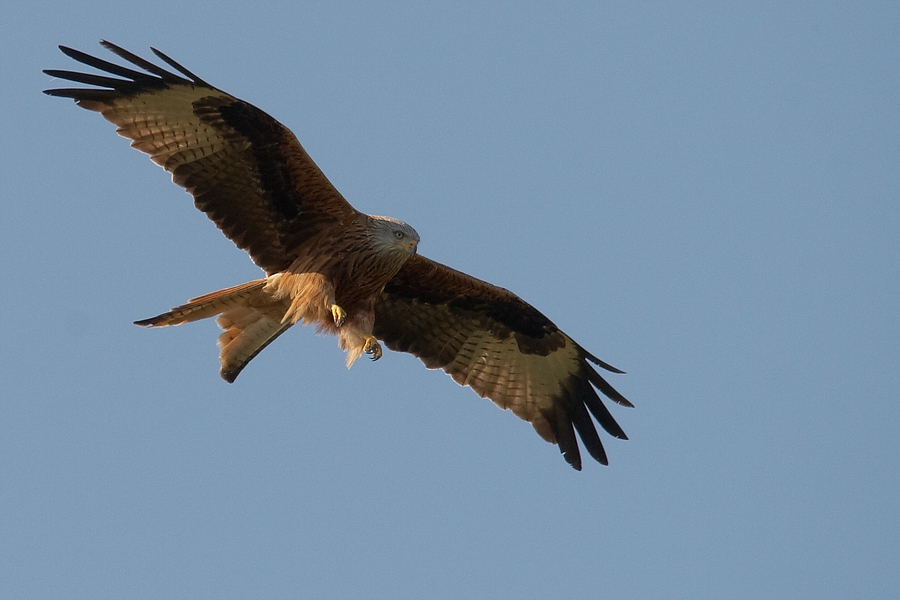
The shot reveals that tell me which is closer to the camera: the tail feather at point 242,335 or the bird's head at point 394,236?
the bird's head at point 394,236

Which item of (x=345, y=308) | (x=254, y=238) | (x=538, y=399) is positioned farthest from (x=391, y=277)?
(x=538, y=399)

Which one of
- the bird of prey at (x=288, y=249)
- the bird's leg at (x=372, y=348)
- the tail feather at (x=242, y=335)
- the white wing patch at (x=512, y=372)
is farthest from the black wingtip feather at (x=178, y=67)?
the white wing patch at (x=512, y=372)

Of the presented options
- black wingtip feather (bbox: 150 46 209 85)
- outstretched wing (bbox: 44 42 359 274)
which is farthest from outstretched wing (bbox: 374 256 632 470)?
black wingtip feather (bbox: 150 46 209 85)

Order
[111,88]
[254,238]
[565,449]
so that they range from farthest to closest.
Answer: [565,449] < [254,238] < [111,88]

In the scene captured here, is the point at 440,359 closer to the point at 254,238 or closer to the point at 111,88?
the point at 254,238

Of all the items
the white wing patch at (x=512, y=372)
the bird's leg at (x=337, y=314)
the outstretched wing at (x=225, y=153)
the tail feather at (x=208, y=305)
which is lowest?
the tail feather at (x=208, y=305)

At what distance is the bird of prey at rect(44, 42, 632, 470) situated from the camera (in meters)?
11.2

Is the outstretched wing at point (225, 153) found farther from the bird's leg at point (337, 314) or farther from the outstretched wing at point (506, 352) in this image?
the outstretched wing at point (506, 352)

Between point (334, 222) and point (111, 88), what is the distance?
2.16 meters

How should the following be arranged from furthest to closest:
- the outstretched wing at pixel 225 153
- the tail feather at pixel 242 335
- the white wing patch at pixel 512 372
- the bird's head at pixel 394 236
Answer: the white wing patch at pixel 512 372, the tail feather at pixel 242 335, the bird's head at pixel 394 236, the outstretched wing at pixel 225 153

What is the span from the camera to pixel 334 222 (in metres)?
11.8

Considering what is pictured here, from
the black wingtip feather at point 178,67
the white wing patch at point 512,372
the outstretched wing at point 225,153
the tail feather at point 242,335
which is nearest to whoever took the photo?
the black wingtip feather at point 178,67

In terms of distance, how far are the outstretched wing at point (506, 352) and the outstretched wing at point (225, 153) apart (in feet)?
4.47

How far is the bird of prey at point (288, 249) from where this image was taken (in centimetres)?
1118
